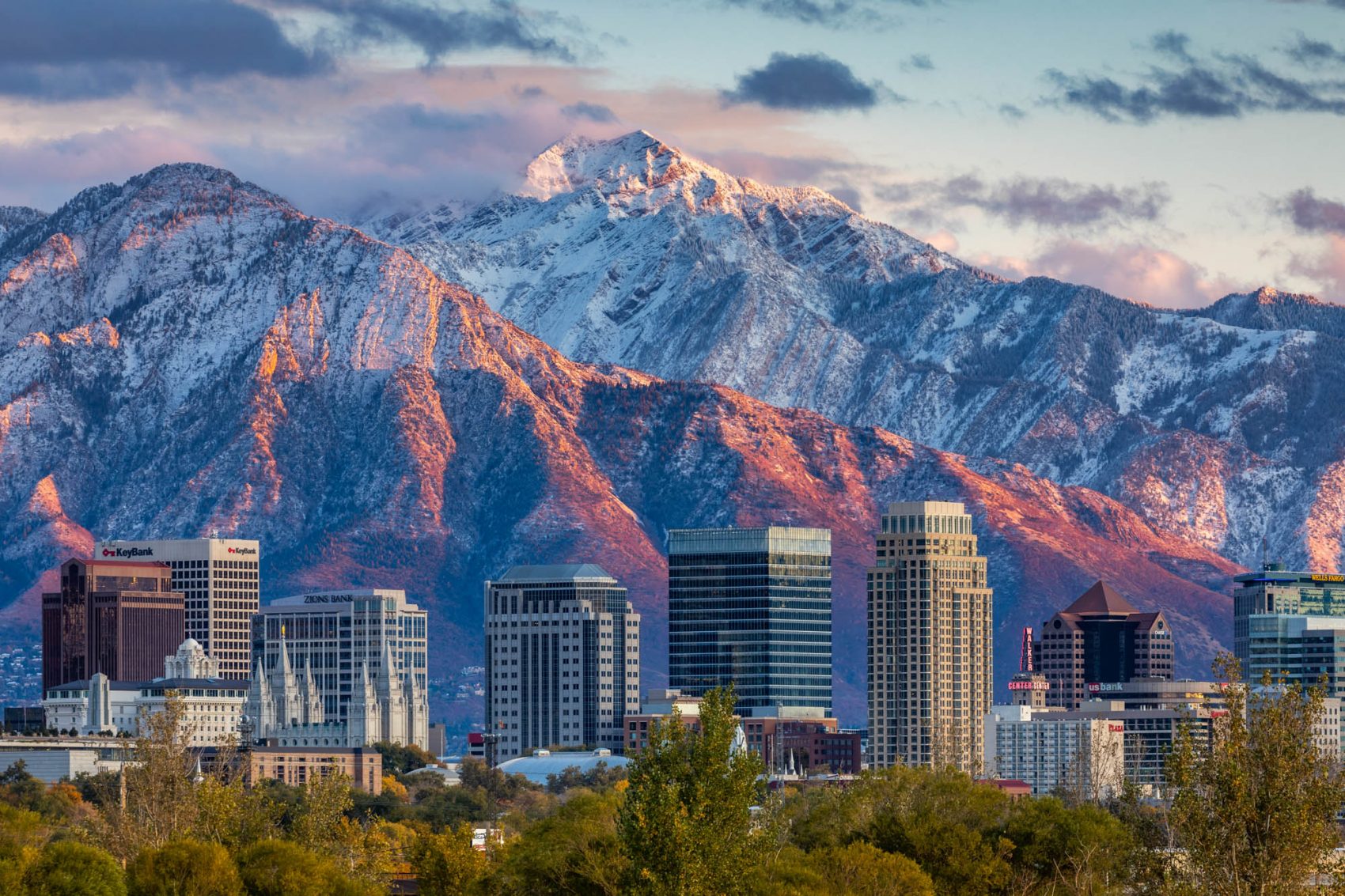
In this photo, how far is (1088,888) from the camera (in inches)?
7800

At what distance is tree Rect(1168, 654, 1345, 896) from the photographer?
147500 millimetres

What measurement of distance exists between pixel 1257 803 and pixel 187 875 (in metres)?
74.6

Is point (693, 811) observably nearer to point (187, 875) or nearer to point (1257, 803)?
point (1257, 803)

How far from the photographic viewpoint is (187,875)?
198625 millimetres

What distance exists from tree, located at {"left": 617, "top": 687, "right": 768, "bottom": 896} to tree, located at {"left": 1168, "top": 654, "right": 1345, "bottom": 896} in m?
29.5

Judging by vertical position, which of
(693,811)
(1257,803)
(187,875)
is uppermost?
(1257,803)

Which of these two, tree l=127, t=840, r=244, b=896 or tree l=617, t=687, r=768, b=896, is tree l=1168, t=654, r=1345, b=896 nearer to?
tree l=617, t=687, r=768, b=896

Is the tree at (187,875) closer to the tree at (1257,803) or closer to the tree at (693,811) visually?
the tree at (693,811)

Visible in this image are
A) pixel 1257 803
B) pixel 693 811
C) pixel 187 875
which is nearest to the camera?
pixel 1257 803

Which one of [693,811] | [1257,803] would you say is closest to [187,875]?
[693,811]

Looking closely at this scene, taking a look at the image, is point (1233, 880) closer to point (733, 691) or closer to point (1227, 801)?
point (1227, 801)

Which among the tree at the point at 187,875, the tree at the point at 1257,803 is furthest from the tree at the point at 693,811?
the tree at the point at 187,875

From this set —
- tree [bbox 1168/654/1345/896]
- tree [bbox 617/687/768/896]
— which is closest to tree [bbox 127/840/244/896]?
tree [bbox 617/687/768/896]

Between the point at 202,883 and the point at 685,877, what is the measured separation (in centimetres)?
3949
